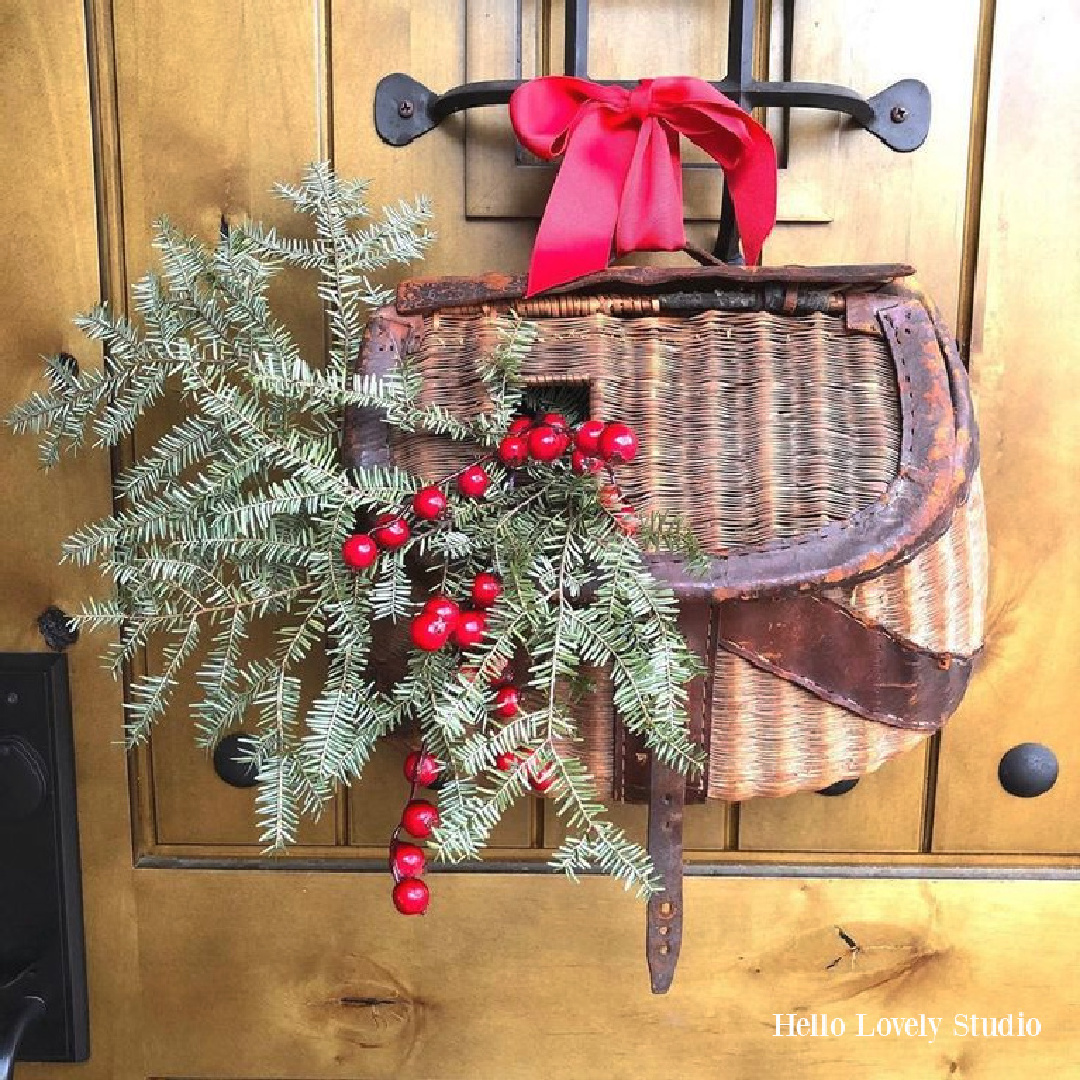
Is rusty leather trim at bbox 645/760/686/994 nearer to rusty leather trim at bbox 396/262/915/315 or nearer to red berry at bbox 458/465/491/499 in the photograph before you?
red berry at bbox 458/465/491/499

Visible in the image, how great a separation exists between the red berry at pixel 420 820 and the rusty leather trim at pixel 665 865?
0.13 meters

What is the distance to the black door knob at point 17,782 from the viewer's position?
29.9 inches

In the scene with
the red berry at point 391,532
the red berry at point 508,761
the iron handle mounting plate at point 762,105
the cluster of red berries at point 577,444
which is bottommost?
the red berry at point 508,761

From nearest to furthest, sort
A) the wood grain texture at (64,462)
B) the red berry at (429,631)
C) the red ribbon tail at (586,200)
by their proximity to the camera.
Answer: the red berry at (429,631)
the red ribbon tail at (586,200)
the wood grain texture at (64,462)

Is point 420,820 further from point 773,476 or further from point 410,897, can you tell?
point 773,476

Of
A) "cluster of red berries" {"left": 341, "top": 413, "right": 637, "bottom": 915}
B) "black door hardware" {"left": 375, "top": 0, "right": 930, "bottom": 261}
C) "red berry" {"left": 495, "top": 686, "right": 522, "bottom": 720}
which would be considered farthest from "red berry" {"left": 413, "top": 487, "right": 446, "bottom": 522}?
"black door hardware" {"left": 375, "top": 0, "right": 930, "bottom": 261}

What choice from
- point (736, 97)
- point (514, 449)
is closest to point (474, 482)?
point (514, 449)

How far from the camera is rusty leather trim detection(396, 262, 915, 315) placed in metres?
0.57

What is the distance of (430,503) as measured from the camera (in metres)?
0.50

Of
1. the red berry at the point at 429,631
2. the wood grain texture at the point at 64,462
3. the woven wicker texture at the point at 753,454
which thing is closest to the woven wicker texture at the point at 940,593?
the woven wicker texture at the point at 753,454

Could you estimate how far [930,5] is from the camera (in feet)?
2.27

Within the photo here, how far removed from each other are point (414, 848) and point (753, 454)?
0.31 metres

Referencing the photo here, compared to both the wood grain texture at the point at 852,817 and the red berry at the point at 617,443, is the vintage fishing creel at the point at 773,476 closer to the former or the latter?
the red berry at the point at 617,443

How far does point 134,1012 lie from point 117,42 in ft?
2.66
